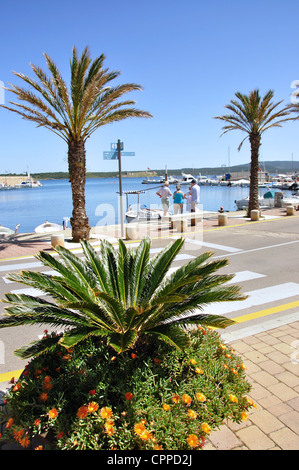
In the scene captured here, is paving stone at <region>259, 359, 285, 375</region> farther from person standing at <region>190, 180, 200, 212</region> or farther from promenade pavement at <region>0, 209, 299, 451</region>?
person standing at <region>190, 180, 200, 212</region>

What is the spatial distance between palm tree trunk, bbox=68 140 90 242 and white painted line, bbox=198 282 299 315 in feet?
22.7

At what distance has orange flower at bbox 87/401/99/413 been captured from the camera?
2.68m

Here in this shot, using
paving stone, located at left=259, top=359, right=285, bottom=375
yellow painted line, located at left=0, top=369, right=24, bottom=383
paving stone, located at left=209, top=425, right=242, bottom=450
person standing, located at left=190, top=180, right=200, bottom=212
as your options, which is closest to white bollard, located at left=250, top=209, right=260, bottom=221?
person standing, located at left=190, top=180, right=200, bottom=212

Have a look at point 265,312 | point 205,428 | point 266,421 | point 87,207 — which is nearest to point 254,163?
point 265,312

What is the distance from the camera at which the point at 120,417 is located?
273cm

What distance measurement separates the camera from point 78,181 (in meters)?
12.1

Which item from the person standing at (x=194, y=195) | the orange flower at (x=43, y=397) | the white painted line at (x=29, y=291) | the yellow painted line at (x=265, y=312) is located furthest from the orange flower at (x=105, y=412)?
the person standing at (x=194, y=195)

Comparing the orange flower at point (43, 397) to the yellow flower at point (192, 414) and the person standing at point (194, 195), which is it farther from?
the person standing at point (194, 195)

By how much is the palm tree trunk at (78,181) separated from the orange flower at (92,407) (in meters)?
9.56

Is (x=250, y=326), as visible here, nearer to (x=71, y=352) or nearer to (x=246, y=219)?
(x=71, y=352)

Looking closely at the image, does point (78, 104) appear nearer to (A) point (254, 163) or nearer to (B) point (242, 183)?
(A) point (254, 163)

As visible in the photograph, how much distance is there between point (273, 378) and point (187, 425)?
1483 mm

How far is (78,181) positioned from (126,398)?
33.3ft
